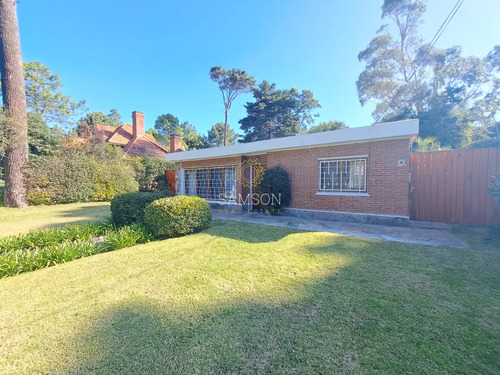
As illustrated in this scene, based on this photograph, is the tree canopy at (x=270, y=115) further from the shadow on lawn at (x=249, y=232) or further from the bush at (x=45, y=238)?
the bush at (x=45, y=238)

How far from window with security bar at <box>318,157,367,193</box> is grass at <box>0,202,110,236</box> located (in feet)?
30.1

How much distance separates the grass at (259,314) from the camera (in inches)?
75.7

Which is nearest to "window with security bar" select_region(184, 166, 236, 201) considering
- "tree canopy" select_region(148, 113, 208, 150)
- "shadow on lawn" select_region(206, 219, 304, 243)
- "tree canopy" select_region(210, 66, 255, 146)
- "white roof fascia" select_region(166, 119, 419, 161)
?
"white roof fascia" select_region(166, 119, 419, 161)

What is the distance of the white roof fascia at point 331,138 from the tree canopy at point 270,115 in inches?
715

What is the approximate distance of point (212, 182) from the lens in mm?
12297

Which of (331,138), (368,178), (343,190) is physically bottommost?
(343,190)

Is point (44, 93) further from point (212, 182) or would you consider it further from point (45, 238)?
point (45, 238)

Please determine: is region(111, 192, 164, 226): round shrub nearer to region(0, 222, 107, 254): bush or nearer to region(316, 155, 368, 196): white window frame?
region(0, 222, 107, 254): bush

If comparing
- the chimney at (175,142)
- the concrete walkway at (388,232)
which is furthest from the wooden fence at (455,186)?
the chimney at (175,142)

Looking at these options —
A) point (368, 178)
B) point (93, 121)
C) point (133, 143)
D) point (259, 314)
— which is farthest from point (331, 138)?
point (93, 121)

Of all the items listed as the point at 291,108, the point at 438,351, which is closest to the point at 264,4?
the point at 438,351

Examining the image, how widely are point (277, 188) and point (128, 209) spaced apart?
5606mm

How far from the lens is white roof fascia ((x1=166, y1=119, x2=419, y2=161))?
261 inches

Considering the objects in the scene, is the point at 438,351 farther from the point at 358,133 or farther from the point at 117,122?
the point at 117,122
